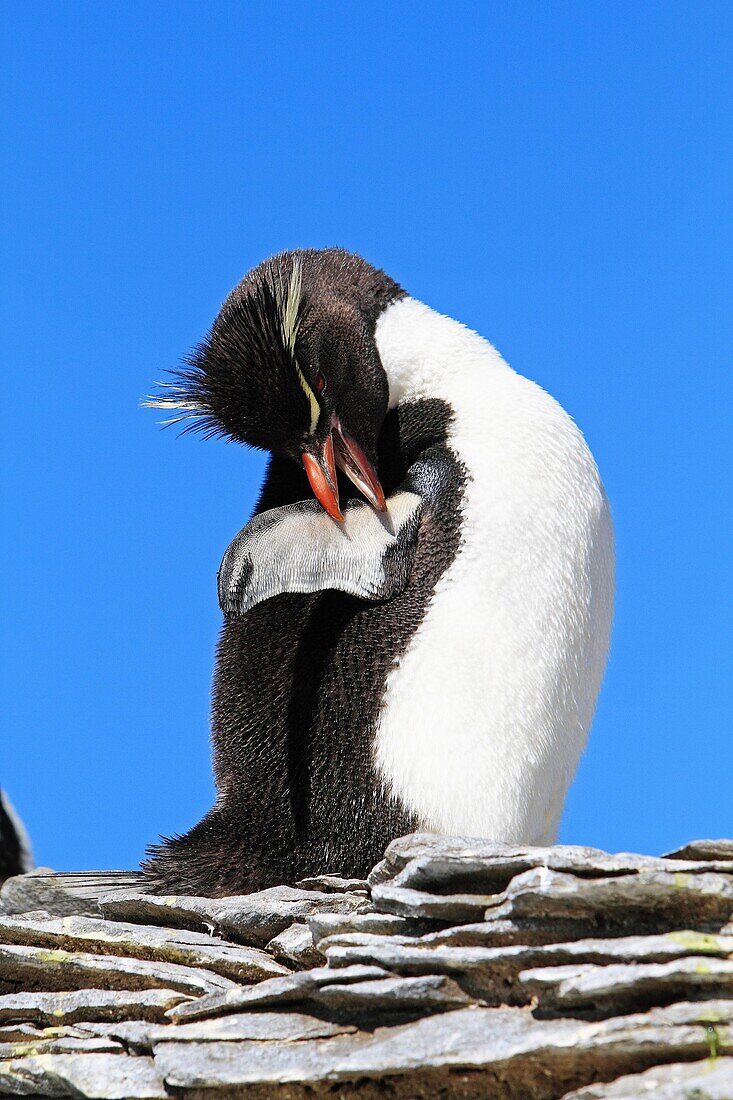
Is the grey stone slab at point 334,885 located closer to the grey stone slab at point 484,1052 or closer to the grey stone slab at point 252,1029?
the grey stone slab at point 252,1029

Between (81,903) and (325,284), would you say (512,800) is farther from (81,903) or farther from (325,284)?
(325,284)

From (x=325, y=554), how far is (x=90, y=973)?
1.46 metres

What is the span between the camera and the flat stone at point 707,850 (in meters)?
3.11

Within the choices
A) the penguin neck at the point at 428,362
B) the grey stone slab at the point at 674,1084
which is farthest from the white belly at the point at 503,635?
the grey stone slab at the point at 674,1084

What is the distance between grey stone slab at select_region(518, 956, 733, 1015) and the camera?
2766 millimetres

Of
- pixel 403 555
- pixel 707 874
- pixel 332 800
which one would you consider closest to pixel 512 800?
pixel 332 800

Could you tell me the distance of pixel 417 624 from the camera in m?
4.34

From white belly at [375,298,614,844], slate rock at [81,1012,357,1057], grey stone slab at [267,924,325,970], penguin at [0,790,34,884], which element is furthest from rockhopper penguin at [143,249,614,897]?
penguin at [0,790,34,884]

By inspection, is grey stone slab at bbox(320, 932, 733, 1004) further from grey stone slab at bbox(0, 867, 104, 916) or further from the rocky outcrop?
grey stone slab at bbox(0, 867, 104, 916)

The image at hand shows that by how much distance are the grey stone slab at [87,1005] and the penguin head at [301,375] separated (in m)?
1.61

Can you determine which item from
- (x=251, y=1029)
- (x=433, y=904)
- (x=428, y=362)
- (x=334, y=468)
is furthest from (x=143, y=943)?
(x=428, y=362)

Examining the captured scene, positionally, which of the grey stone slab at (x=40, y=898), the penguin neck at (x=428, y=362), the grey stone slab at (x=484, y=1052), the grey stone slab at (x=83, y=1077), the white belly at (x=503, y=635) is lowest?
the grey stone slab at (x=484, y=1052)

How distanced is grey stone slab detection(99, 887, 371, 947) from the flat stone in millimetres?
953

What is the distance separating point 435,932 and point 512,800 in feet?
3.31
